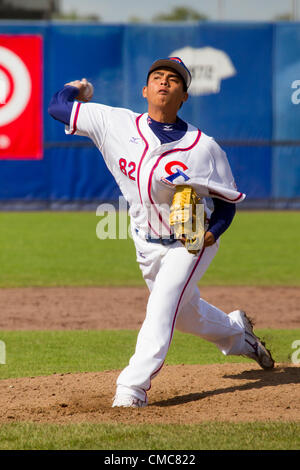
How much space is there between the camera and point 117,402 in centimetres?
413

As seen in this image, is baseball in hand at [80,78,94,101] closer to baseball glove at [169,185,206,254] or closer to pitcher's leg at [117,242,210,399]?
baseball glove at [169,185,206,254]

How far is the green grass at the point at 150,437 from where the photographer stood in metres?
3.54

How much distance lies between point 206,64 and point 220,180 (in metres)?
14.3

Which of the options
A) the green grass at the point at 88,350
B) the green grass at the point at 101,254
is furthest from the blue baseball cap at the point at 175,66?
the green grass at the point at 101,254

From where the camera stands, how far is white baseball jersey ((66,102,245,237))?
416 cm

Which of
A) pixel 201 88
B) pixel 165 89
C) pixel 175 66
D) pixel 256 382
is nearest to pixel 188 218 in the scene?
pixel 165 89

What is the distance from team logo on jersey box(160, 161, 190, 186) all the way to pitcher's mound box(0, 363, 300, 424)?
118cm

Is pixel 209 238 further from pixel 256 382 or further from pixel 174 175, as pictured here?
pixel 256 382

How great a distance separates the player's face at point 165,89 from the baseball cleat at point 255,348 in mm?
1561

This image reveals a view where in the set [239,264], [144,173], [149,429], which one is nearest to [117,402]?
[149,429]

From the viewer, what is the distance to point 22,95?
1789cm

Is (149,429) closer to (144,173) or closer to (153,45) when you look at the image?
(144,173)

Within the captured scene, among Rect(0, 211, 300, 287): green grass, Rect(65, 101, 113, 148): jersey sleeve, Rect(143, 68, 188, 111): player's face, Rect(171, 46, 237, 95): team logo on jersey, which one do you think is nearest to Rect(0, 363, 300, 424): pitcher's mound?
Rect(65, 101, 113, 148): jersey sleeve

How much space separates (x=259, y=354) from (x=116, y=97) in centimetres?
1355
